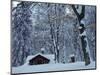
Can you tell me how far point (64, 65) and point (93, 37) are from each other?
514mm

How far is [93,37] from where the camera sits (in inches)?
103

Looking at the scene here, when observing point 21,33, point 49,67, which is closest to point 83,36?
point 49,67

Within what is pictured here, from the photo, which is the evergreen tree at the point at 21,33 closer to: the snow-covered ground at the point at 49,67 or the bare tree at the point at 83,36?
the snow-covered ground at the point at 49,67

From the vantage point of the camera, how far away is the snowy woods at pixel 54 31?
90.5 inches

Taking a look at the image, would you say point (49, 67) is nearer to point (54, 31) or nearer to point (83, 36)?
point (54, 31)

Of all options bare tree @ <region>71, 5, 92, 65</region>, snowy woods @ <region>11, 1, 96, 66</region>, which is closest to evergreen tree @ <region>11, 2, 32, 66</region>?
snowy woods @ <region>11, 1, 96, 66</region>

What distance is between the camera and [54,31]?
2.43m

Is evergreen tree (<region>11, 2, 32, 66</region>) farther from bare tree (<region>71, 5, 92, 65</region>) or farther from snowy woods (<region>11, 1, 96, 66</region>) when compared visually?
bare tree (<region>71, 5, 92, 65</region>)

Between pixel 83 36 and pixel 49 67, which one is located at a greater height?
pixel 83 36

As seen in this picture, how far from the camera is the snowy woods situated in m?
2.30

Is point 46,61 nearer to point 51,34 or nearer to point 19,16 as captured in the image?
point 51,34

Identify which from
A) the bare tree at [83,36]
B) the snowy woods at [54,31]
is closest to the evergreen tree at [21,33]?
the snowy woods at [54,31]

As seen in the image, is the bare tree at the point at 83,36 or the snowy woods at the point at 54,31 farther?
the bare tree at the point at 83,36
